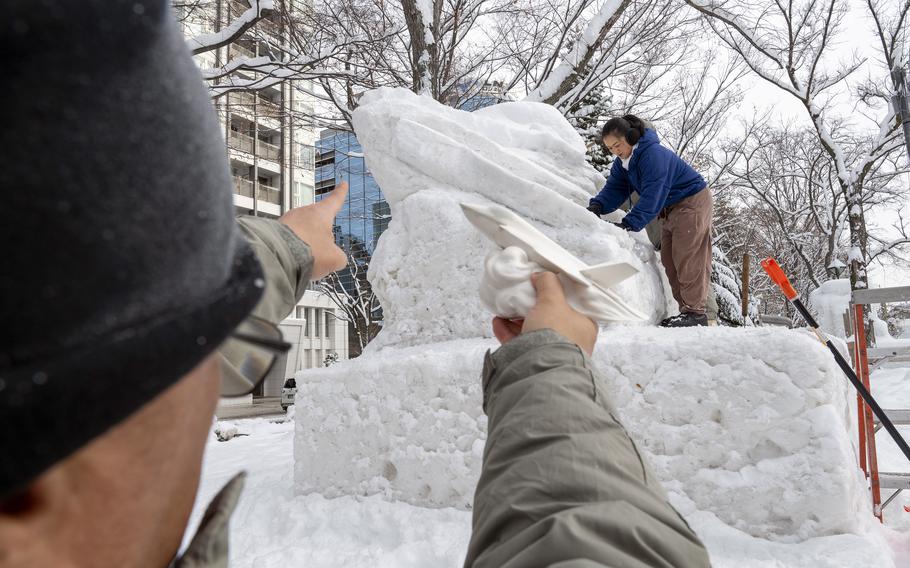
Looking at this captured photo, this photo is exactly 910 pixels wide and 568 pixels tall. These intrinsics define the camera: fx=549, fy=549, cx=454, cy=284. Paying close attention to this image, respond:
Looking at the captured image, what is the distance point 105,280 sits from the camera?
0.36m

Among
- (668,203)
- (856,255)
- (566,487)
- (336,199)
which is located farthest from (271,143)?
(566,487)

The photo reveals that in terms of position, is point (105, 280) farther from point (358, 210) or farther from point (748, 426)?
point (358, 210)

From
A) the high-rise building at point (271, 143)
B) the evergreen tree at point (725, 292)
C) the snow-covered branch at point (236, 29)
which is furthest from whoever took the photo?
the evergreen tree at point (725, 292)

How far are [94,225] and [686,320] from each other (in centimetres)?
376

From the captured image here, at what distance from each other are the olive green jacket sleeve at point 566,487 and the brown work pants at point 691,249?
313 cm

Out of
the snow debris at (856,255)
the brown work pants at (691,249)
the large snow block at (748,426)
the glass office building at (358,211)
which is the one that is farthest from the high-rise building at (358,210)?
the large snow block at (748,426)

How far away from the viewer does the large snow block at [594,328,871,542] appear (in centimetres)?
238

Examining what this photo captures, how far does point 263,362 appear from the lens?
70 centimetres

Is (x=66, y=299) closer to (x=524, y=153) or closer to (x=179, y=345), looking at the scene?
(x=179, y=345)

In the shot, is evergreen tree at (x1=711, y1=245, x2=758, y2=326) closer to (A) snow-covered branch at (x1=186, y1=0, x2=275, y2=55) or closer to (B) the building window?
(A) snow-covered branch at (x1=186, y1=0, x2=275, y2=55)

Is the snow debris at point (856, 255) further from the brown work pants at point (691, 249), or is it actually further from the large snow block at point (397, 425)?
the large snow block at point (397, 425)

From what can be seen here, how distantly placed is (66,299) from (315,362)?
27.6 meters

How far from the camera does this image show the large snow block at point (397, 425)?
295 cm

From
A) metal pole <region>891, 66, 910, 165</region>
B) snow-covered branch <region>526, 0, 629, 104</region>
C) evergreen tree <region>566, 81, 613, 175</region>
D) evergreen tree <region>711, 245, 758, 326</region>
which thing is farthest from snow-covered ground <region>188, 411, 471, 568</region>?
evergreen tree <region>566, 81, 613, 175</region>
